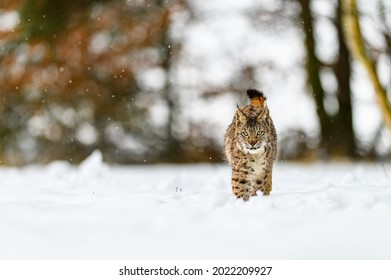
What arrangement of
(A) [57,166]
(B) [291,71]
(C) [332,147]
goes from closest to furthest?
(A) [57,166]
(C) [332,147]
(B) [291,71]

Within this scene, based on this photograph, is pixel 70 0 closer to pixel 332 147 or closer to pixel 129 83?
pixel 129 83

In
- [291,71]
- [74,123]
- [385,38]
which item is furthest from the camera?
[74,123]

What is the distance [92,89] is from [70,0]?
101 inches

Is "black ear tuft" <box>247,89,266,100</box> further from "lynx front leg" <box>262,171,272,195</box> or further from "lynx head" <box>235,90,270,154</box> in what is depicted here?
"lynx front leg" <box>262,171,272,195</box>

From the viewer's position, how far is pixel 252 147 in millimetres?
5551

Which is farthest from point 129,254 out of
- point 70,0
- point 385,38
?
point 70,0

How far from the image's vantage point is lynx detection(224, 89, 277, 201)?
5.54 meters

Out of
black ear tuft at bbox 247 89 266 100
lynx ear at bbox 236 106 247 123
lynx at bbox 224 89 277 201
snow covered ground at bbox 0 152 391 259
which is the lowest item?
snow covered ground at bbox 0 152 391 259

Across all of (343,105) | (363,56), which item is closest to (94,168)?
(363,56)

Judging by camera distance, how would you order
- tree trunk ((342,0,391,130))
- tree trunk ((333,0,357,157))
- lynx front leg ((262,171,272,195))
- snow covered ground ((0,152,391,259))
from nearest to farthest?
snow covered ground ((0,152,391,259)) < lynx front leg ((262,171,272,195)) < tree trunk ((342,0,391,130)) < tree trunk ((333,0,357,157))

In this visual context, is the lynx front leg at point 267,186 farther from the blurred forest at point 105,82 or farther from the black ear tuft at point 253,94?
the blurred forest at point 105,82

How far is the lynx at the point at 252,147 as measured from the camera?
18.2 feet

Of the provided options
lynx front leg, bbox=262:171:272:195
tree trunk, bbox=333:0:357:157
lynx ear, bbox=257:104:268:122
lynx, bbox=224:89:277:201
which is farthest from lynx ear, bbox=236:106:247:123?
tree trunk, bbox=333:0:357:157

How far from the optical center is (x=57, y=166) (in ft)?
33.2
